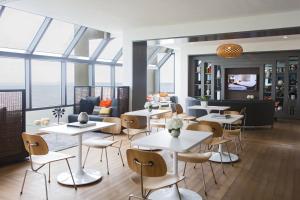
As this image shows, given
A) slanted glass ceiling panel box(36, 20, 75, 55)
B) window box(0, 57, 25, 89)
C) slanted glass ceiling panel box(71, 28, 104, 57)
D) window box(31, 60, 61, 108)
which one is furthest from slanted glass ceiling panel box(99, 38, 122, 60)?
window box(0, 57, 25, 89)

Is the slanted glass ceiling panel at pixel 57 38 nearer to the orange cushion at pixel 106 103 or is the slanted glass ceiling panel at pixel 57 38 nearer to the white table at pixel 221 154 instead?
the orange cushion at pixel 106 103

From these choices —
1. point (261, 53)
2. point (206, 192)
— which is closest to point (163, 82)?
point (261, 53)

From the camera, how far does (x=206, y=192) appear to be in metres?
3.66

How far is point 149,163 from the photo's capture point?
2.66 m

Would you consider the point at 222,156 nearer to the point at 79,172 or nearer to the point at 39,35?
the point at 79,172

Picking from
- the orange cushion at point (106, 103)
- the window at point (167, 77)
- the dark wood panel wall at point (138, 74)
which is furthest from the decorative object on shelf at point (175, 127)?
the window at point (167, 77)

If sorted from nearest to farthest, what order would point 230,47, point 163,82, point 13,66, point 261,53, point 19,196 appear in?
point 19,196 → point 230,47 → point 13,66 → point 261,53 → point 163,82

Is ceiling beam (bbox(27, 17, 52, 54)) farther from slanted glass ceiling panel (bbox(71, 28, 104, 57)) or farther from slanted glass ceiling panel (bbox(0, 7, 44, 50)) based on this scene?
slanted glass ceiling panel (bbox(71, 28, 104, 57))

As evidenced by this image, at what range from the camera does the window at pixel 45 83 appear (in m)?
8.12

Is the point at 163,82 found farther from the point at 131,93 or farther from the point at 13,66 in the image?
the point at 13,66

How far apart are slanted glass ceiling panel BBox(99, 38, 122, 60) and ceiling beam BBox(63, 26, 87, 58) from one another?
1.59m

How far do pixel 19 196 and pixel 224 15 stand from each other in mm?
4999

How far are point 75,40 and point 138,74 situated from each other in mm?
2366

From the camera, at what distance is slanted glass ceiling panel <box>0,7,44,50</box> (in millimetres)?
6950
